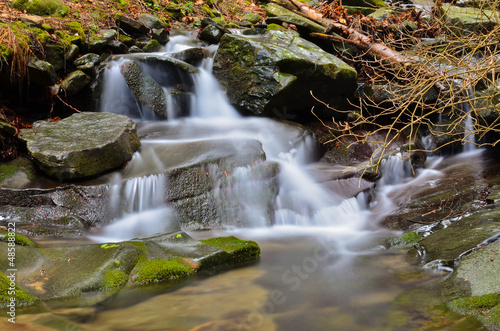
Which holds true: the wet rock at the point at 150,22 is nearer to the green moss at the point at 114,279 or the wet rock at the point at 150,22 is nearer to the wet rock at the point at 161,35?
the wet rock at the point at 161,35

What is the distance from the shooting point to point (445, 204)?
582 centimetres

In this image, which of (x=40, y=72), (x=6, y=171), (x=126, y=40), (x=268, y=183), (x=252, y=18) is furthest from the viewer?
(x=252, y=18)

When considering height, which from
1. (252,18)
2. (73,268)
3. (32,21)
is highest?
(252,18)

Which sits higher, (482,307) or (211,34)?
(211,34)

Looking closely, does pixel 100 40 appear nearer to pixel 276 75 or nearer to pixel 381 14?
pixel 276 75

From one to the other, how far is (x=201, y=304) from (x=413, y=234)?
2981 millimetres

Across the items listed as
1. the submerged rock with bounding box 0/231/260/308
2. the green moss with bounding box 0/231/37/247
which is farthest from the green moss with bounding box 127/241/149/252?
the green moss with bounding box 0/231/37/247

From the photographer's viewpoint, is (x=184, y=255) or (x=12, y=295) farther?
(x=184, y=255)

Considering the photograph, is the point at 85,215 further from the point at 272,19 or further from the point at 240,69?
the point at 272,19

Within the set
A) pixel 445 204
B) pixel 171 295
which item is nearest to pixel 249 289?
pixel 171 295

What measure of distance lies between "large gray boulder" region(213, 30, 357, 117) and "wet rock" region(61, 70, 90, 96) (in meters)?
2.78

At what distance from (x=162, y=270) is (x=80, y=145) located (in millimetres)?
3018

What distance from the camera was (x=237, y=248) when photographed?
4.30 metres

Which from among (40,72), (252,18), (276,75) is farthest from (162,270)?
(252,18)
